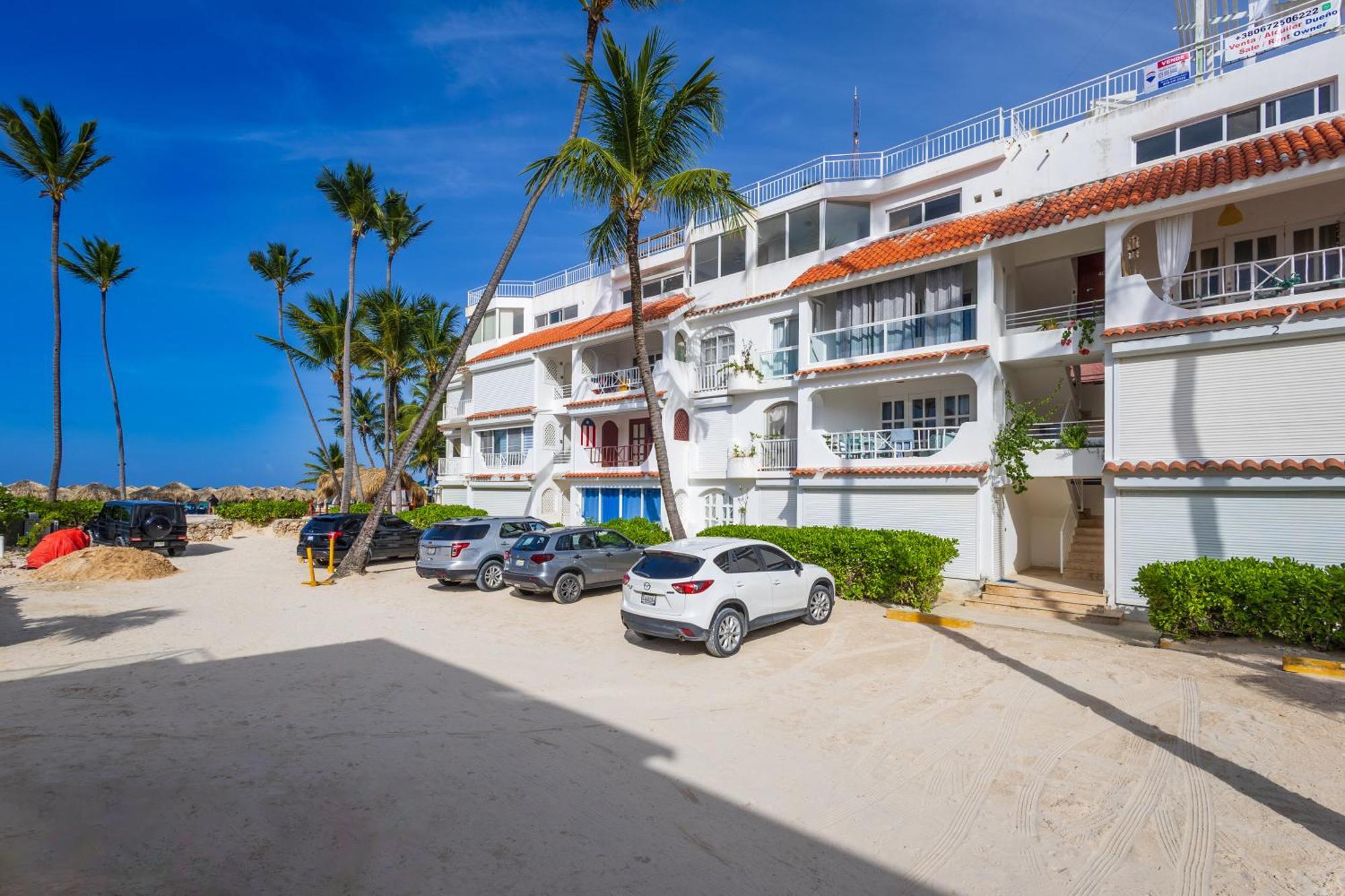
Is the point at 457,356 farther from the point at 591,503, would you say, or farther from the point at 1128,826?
the point at 1128,826

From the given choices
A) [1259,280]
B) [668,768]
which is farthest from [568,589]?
[1259,280]

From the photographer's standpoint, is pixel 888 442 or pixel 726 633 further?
pixel 888 442

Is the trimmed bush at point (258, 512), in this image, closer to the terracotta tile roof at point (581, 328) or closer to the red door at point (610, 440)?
the terracotta tile roof at point (581, 328)

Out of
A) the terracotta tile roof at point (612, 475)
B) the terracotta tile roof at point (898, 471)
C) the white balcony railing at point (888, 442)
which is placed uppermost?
the white balcony railing at point (888, 442)

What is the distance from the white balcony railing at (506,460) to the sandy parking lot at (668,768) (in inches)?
745

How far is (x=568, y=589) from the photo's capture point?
14.6 m

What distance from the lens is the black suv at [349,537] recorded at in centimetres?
2083

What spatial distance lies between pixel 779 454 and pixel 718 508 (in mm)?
3140

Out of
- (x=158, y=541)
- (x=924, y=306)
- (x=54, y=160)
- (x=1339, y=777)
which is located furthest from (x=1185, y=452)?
(x=54, y=160)

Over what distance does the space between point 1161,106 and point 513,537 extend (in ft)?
62.1

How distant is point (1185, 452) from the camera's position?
12.7 m

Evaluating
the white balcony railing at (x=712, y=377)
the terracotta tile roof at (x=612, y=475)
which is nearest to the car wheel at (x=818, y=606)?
the white balcony railing at (x=712, y=377)

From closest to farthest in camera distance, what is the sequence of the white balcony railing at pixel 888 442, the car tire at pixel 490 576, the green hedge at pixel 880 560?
the green hedge at pixel 880 560 < the car tire at pixel 490 576 < the white balcony railing at pixel 888 442

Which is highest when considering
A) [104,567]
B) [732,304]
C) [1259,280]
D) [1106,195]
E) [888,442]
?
[1106,195]
